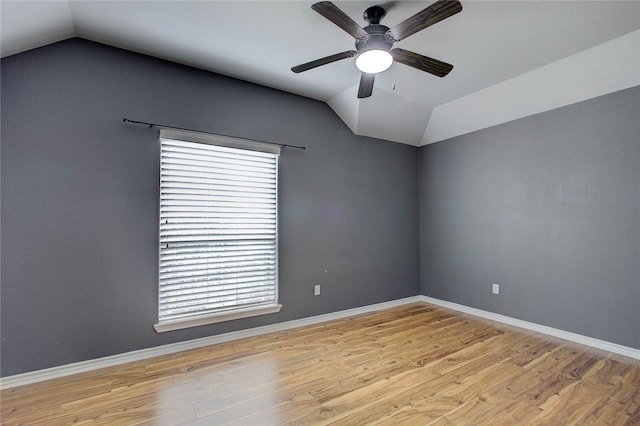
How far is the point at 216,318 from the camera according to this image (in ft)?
9.53

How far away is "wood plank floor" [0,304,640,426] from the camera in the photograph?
1808 mm

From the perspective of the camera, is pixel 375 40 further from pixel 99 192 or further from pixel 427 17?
pixel 99 192

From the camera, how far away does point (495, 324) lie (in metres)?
3.41

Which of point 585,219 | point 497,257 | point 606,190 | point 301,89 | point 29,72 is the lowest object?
point 497,257

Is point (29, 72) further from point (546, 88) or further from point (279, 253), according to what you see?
point (546, 88)

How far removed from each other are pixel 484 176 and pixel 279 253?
2752mm

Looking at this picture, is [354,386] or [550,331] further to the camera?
[550,331]

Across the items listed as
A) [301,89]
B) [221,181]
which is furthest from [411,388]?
[301,89]

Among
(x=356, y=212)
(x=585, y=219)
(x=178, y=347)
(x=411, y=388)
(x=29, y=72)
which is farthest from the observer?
(x=356, y=212)

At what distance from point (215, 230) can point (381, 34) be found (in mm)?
2221

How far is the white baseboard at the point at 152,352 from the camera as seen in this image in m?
2.19

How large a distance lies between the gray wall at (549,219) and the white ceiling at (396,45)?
12.3 inches

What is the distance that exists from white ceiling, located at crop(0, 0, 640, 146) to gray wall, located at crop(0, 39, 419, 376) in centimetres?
23

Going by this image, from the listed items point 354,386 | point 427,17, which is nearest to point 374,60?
point 427,17
